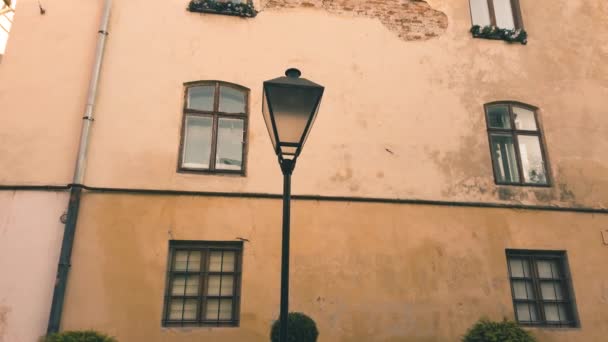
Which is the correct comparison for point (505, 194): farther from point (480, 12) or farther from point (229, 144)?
point (229, 144)

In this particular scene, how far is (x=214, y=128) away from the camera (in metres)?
7.92

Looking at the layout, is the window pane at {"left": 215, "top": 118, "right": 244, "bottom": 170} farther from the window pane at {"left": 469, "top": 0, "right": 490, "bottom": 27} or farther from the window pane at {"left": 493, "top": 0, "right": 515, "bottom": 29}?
the window pane at {"left": 493, "top": 0, "right": 515, "bottom": 29}

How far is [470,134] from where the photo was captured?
848cm

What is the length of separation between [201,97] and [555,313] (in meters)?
6.89

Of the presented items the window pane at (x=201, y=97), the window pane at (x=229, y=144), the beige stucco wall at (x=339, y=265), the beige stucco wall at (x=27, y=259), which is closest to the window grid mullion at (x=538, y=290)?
the beige stucco wall at (x=339, y=265)

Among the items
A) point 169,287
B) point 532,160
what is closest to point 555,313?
point 532,160

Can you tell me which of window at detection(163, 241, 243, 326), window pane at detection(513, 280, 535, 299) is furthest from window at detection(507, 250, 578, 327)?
window at detection(163, 241, 243, 326)

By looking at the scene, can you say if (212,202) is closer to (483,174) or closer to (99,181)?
(99,181)

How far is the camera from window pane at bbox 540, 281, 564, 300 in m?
7.71

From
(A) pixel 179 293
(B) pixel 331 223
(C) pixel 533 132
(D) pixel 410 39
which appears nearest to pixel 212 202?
(A) pixel 179 293

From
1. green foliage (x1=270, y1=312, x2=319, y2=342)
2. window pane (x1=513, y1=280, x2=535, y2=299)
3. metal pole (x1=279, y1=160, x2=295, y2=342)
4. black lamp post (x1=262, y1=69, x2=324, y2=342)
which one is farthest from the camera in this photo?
window pane (x1=513, y1=280, x2=535, y2=299)

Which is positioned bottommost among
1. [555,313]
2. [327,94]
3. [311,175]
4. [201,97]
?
[555,313]

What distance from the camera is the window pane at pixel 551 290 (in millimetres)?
7711

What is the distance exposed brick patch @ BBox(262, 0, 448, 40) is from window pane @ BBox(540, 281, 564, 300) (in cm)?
491
